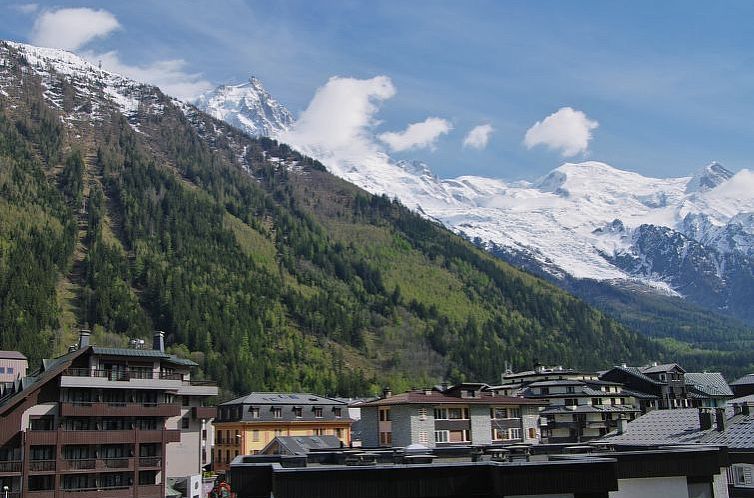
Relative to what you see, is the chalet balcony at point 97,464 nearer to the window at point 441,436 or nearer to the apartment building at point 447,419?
the apartment building at point 447,419

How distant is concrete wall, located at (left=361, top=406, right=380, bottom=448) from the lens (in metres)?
89.9

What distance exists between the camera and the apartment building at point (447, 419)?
282 ft

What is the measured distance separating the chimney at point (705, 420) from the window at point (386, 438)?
36174mm

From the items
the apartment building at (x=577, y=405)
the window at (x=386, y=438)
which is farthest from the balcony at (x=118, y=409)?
the apartment building at (x=577, y=405)

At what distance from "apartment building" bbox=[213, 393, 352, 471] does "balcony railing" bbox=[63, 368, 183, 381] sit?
112 feet

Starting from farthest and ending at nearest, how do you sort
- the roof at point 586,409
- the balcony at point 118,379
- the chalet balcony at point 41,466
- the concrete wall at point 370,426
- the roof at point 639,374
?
the roof at point 639,374 < the roof at point 586,409 < the concrete wall at point 370,426 < the balcony at point 118,379 < the chalet balcony at point 41,466

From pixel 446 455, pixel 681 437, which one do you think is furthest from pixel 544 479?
pixel 681 437

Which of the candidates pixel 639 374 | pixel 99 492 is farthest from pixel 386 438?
pixel 639 374

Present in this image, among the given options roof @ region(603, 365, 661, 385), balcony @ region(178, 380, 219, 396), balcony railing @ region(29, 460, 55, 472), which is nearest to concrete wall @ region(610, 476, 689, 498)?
balcony railing @ region(29, 460, 55, 472)

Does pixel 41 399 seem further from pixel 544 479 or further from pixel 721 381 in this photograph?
pixel 721 381

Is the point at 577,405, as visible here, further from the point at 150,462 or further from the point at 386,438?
the point at 150,462

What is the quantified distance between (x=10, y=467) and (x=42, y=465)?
Result: 2.62m

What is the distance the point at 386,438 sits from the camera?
A: 289ft

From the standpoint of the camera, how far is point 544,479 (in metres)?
29.8
